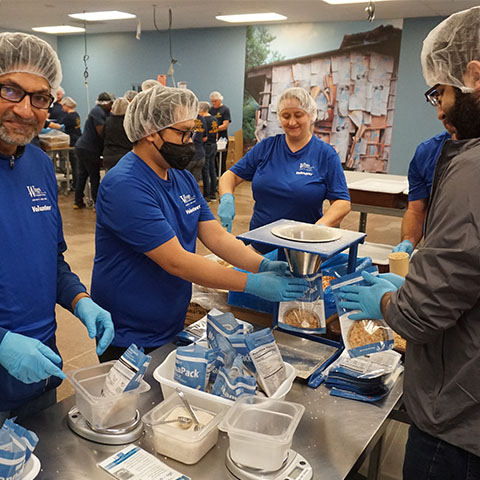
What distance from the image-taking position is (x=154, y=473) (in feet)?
3.52

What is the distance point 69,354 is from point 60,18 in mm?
9020

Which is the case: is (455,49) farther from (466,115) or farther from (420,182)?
(420,182)

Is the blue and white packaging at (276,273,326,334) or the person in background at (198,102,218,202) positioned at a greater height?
the blue and white packaging at (276,273,326,334)

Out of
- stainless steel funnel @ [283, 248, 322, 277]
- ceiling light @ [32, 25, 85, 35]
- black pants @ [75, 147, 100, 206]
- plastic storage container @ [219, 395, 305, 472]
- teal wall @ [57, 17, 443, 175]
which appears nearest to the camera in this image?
plastic storage container @ [219, 395, 305, 472]

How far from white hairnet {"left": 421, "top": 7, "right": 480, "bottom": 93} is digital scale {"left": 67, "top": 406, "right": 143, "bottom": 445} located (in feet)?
3.69

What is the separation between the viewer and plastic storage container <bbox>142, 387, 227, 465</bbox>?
1111 millimetres

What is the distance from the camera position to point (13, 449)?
0.94 metres

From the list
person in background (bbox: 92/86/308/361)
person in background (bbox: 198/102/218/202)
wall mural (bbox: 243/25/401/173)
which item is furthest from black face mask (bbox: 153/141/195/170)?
wall mural (bbox: 243/25/401/173)

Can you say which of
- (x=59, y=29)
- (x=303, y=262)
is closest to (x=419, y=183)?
(x=303, y=262)

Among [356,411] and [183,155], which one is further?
[183,155]

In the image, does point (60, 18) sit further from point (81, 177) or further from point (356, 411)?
point (356, 411)

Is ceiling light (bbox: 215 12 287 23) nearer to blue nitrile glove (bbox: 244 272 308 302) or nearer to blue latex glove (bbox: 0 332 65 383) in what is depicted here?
blue nitrile glove (bbox: 244 272 308 302)

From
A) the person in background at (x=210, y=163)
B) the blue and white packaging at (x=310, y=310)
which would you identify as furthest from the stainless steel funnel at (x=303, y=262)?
the person in background at (x=210, y=163)

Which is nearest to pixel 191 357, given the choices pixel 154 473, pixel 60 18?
pixel 154 473
